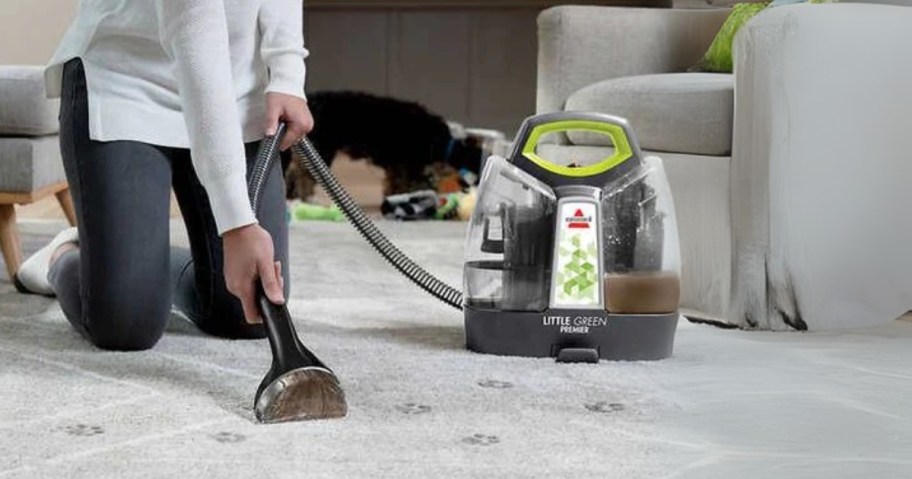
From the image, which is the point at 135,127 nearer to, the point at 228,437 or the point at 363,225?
the point at 363,225

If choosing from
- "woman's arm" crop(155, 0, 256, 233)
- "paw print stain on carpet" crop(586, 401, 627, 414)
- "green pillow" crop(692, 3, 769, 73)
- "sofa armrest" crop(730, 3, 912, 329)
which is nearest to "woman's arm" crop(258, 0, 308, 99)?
"woman's arm" crop(155, 0, 256, 233)

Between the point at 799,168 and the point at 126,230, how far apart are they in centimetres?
98

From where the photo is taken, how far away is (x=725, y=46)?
2391 millimetres

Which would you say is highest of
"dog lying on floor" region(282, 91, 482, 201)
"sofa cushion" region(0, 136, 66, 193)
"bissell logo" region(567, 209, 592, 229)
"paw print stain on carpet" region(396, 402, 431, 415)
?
"bissell logo" region(567, 209, 592, 229)

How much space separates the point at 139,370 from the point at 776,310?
0.95m

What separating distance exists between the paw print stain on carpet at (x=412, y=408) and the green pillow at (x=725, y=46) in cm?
127

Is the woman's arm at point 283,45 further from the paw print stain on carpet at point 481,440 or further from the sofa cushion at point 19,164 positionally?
the sofa cushion at point 19,164

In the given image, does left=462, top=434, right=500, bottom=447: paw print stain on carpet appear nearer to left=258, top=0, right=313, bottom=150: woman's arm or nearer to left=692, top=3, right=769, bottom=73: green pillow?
left=258, top=0, right=313, bottom=150: woman's arm

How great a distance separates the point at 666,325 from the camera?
5.29ft

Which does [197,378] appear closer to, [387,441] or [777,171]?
[387,441]

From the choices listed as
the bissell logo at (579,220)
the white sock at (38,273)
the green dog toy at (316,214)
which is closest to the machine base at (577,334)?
the bissell logo at (579,220)

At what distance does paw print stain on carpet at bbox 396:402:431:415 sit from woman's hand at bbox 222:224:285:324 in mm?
169

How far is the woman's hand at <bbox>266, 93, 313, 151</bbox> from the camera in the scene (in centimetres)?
157

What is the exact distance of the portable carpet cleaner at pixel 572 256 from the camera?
1575 millimetres
